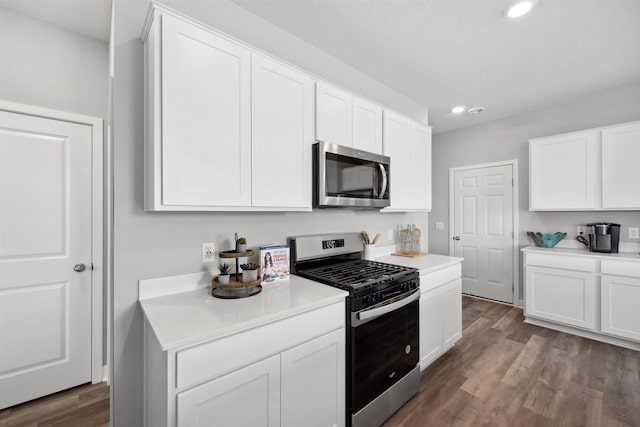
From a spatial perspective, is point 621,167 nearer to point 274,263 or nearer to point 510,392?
point 510,392

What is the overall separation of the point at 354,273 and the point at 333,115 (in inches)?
45.1

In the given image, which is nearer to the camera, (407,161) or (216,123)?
(216,123)

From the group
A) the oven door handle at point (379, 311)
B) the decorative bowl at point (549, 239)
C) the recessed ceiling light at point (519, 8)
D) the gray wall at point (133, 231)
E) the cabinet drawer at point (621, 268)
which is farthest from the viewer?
the decorative bowl at point (549, 239)

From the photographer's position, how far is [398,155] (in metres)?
2.58

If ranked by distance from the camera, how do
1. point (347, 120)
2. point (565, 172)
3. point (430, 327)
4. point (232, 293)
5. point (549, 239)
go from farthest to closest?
point (549, 239) < point (565, 172) < point (430, 327) < point (347, 120) < point (232, 293)

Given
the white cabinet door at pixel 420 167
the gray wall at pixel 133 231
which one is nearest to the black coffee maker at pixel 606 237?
the white cabinet door at pixel 420 167

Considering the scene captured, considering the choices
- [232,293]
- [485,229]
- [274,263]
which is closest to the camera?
[232,293]

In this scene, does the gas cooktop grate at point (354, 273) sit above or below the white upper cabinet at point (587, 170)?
below

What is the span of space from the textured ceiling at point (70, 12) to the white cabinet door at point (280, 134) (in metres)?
1.24

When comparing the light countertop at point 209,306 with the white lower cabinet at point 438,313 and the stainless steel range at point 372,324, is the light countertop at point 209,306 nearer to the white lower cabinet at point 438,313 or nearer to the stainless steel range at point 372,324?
the stainless steel range at point 372,324

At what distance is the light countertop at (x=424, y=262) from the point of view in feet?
7.35

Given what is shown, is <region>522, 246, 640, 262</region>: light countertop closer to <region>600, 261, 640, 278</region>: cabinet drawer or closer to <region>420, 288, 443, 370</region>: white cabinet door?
<region>600, 261, 640, 278</region>: cabinet drawer

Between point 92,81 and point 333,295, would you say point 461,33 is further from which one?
point 92,81

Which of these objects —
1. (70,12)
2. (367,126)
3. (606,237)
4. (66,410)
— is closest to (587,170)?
(606,237)
